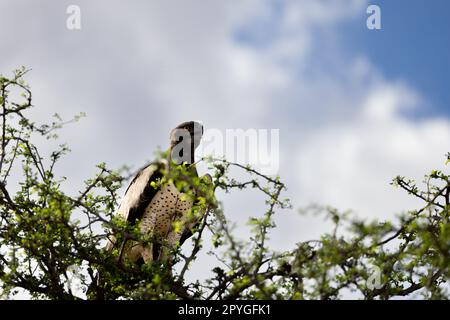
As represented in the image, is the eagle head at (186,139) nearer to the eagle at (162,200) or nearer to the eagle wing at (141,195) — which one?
the eagle at (162,200)

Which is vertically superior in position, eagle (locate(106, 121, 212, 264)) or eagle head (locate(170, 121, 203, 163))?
eagle head (locate(170, 121, 203, 163))

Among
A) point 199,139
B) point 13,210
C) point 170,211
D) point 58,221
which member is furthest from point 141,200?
point 58,221

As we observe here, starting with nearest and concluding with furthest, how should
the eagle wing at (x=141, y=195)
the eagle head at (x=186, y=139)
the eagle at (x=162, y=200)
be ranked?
the eagle at (x=162, y=200) < the eagle wing at (x=141, y=195) < the eagle head at (x=186, y=139)

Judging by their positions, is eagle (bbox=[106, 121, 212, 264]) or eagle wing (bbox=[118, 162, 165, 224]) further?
eagle wing (bbox=[118, 162, 165, 224])

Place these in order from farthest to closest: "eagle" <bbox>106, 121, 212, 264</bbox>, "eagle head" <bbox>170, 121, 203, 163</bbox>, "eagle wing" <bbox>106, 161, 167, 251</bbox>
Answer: "eagle head" <bbox>170, 121, 203, 163</bbox> < "eagle wing" <bbox>106, 161, 167, 251</bbox> < "eagle" <bbox>106, 121, 212, 264</bbox>

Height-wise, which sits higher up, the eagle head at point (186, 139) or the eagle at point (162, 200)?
the eagle head at point (186, 139)

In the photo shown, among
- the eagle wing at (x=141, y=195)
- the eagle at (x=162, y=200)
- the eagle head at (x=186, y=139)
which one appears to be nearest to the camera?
the eagle at (x=162, y=200)

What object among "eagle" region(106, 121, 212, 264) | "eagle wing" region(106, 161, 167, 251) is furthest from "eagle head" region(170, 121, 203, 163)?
"eagle wing" region(106, 161, 167, 251)

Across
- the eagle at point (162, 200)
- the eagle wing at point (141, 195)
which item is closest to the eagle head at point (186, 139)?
the eagle at point (162, 200)

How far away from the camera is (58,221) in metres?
3.92

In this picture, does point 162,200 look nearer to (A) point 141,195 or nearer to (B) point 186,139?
(A) point 141,195

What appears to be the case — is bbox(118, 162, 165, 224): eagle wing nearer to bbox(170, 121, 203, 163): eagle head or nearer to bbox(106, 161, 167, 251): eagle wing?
bbox(106, 161, 167, 251): eagle wing
